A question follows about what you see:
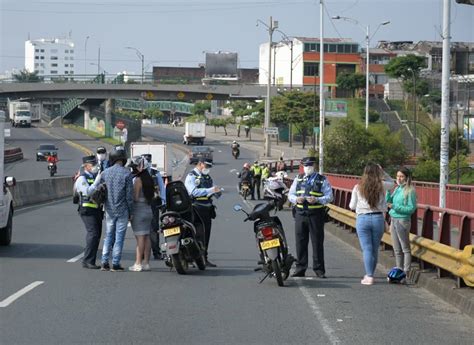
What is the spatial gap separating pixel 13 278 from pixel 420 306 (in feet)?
18.9

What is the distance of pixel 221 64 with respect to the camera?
15750 centimetres

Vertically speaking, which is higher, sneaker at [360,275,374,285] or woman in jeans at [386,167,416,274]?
woman in jeans at [386,167,416,274]

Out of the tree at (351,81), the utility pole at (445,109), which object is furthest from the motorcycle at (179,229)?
the tree at (351,81)

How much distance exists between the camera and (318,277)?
574 inches

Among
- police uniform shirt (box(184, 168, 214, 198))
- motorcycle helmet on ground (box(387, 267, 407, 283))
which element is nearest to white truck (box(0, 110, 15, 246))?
police uniform shirt (box(184, 168, 214, 198))

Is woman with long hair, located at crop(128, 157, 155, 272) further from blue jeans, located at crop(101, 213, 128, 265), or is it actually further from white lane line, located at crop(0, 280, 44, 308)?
white lane line, located at crop(0, 280, 44, 308)

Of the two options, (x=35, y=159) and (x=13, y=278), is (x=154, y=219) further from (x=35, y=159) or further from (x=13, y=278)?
→ (x=35, y=159)

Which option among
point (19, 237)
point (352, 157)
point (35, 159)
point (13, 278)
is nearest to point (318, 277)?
point (13, 278)

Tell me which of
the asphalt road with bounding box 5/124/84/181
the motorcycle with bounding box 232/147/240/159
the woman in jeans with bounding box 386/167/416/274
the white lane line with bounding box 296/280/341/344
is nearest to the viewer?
the white lane line with bounding box 296/280/341/344

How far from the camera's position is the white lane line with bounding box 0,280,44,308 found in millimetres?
11680

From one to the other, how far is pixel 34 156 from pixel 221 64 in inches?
2894

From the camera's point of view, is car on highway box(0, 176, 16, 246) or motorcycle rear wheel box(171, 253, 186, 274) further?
car on highway box(0, 176, 16, 246)

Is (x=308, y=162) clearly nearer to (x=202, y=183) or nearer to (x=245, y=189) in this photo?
(x=202, y=183)

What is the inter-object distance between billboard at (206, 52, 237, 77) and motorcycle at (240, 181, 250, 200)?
11325 centimetres
